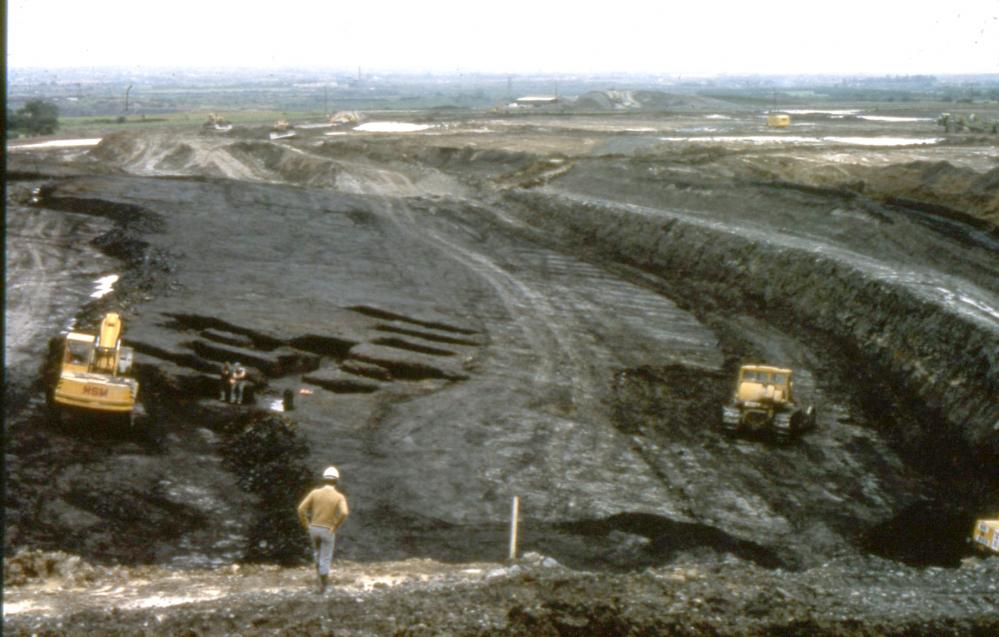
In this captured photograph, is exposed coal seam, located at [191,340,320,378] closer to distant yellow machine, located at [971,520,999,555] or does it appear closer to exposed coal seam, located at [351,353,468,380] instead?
exposed coal seam, located at [351,353,468,380]

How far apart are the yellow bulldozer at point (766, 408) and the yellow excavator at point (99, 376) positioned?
34.4 feet

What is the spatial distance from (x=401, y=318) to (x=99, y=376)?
31.4 ft

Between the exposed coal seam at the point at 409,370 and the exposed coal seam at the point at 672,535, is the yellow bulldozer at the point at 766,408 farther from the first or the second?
the exposed coal seam at the point at 409,370

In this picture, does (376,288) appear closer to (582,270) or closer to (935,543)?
(582,270)

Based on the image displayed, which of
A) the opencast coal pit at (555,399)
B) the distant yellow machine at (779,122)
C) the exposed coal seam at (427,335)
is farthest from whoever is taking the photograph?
the distant yellow machine at (779,122)

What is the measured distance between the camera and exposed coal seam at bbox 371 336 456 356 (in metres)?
26.0

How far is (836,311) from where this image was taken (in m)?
29.2

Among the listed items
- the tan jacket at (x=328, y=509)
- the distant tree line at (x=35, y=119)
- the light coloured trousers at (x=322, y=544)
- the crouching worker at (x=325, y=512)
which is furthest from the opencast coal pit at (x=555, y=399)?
the distant tree line at (x=35, y=119)

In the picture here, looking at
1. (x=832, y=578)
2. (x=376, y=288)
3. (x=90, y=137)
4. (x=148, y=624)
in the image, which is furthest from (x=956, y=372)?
(x=90, y=137)

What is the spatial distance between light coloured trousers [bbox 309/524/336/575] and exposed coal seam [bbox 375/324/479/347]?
15240 mm

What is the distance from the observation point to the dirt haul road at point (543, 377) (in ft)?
52.2

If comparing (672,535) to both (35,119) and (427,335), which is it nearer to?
(427,335)

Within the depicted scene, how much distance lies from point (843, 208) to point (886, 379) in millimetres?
13986

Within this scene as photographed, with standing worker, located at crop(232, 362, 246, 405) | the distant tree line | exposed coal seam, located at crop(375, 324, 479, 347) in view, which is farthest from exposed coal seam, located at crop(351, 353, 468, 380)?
the distant tree line
